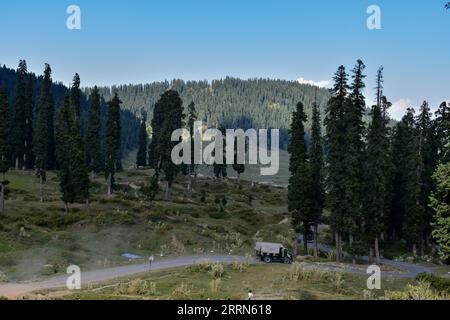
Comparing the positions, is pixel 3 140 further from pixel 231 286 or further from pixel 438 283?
pixel 438 283

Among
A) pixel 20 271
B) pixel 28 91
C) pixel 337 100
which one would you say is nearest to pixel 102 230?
pixel 20 271

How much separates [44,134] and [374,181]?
5046 cm

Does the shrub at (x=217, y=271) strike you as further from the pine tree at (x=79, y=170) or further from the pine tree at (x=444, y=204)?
the pine tree at (x=79, y=170)

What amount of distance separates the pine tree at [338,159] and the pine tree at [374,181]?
454 cm

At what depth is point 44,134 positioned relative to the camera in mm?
76750

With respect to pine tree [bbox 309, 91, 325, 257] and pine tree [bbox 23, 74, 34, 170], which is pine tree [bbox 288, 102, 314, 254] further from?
pine tree [bbox 23, 74, 34, 170]

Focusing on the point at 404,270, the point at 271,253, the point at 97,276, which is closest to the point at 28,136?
the point at 271,253

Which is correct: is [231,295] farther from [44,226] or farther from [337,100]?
[44,226]

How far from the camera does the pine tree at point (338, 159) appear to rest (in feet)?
166

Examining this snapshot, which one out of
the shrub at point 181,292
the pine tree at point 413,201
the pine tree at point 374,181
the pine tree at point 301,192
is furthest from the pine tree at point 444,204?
the pine tree at point 413,201

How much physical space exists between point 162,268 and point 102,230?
18100 mm

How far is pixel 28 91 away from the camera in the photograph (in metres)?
98.0

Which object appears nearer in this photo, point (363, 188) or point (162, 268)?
point (162, 268)

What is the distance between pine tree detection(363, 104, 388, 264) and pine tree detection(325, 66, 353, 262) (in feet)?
14.9
